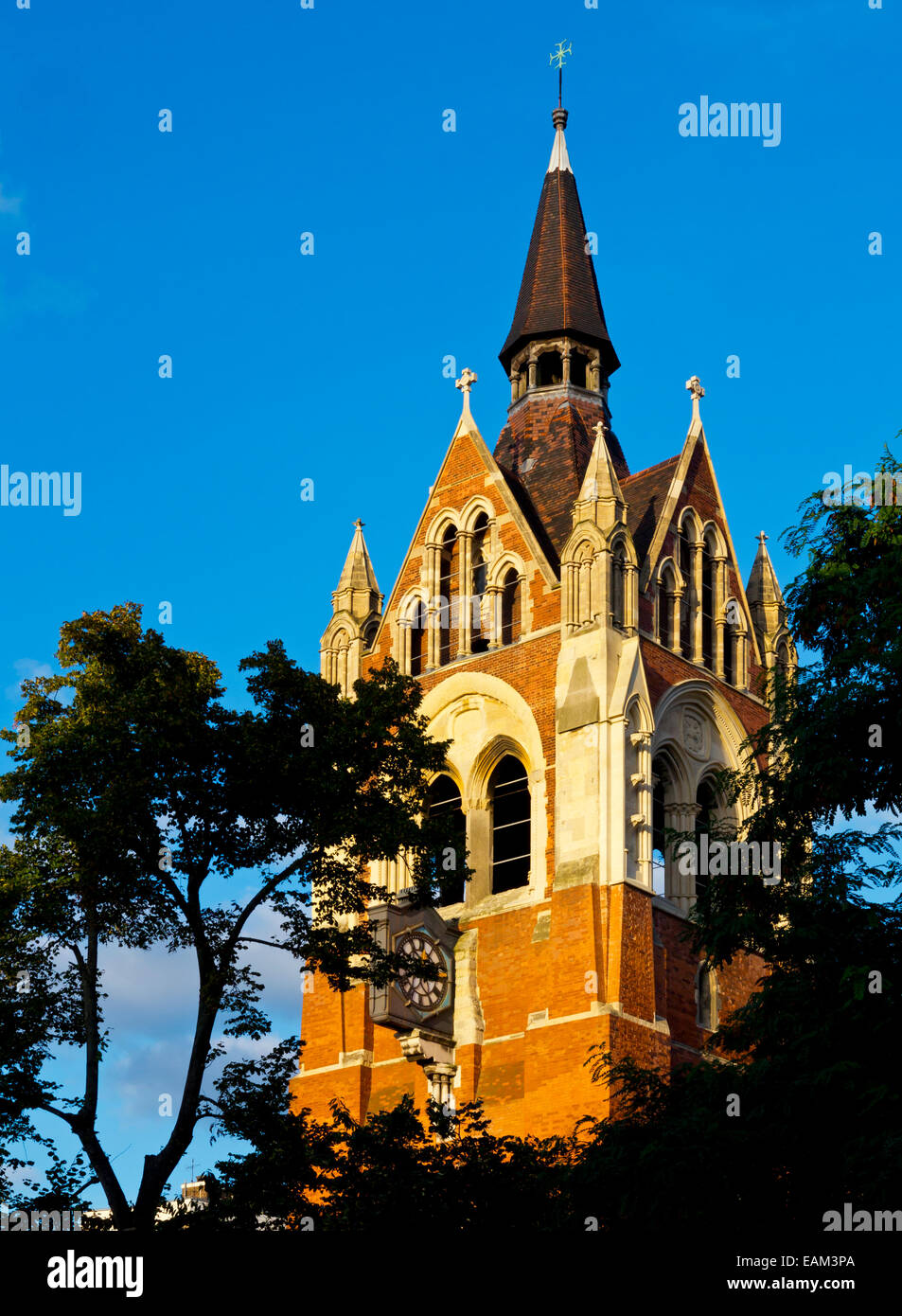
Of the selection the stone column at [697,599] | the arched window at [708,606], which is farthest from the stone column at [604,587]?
the arched window at [708,606]

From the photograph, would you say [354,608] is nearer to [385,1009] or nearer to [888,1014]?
[385,1009]

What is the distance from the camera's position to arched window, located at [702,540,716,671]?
42.9 meters

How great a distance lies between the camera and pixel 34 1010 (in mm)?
26031

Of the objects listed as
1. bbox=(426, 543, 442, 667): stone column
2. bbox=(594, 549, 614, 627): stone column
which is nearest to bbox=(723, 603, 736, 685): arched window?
bbox=(594, 549, 614, 627): stone column

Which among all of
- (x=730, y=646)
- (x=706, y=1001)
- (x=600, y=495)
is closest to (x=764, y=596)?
(x=730, y=646)

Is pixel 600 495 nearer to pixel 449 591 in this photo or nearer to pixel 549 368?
pixel 449 591

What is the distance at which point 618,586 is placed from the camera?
39781 millimetres

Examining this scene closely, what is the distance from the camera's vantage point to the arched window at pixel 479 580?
41875 millimetres

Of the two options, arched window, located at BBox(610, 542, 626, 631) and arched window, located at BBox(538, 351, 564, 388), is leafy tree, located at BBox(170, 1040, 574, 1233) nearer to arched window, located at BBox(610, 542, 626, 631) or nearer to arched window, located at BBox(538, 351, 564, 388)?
arched window, located at BBox(610, 542, 626, 631)

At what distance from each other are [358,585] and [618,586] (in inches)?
290

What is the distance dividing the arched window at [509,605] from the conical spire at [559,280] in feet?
25.5

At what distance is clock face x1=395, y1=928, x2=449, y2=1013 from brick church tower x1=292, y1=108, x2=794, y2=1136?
1.86 ft

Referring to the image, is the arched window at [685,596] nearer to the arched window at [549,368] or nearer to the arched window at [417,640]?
the arched window at [417,640]
